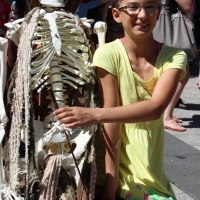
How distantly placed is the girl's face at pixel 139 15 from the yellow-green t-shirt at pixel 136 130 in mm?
125

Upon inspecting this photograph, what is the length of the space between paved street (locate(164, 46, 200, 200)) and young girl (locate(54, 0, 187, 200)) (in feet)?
5.28

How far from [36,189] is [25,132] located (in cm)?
26

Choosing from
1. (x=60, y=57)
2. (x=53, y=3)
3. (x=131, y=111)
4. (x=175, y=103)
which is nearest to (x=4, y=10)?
(x=175, y=103)

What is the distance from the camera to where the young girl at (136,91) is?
2.72 metres

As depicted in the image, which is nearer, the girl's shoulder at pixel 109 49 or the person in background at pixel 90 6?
the girl's shoulder at pixel 109 49

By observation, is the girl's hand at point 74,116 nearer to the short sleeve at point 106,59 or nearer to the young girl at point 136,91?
the young girl at point 136,91

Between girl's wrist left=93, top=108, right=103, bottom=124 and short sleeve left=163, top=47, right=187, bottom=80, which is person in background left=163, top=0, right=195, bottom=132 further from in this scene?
girl's wrist left=93, top=108, right=103, bottom=124

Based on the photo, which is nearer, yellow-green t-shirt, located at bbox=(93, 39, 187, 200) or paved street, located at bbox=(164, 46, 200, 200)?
yellow-green t-shirt, located at bbox=(93, 39, 187, 200)

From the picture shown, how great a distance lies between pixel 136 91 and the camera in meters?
2.81

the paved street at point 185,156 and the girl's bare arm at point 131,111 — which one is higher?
the girl's bare arm at point 131,111

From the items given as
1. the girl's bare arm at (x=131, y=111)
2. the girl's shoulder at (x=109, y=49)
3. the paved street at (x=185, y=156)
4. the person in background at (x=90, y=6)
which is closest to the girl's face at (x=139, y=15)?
the girl's shoulder at (x=109, y=49)

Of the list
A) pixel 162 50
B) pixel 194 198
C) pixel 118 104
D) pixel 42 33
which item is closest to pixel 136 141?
pixel 118 104

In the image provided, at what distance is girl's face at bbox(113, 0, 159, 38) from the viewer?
2705mm

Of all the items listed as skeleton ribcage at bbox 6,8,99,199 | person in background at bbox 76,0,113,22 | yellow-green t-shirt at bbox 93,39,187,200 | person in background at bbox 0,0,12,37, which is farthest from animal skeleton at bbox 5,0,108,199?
person in background at bbox 0,0,12,37
